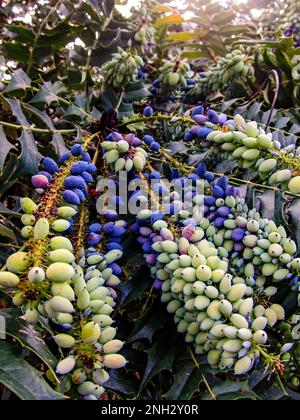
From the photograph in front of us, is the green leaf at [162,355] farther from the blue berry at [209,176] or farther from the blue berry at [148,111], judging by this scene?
the blue berry at [148,111]

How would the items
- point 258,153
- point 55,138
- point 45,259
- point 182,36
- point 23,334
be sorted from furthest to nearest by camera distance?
point 182,36, point 55,138, point 258,153, point 23,334, point 45,259

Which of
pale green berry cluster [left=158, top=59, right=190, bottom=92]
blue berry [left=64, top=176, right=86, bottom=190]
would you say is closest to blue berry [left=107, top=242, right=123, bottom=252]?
blue berry [left=64, top=176, right=86, bottom=190]

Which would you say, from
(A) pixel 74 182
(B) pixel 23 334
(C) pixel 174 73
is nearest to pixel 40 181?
(A) pixel 74 182

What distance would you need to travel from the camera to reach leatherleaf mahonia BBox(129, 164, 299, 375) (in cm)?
79

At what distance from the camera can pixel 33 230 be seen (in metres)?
0.76

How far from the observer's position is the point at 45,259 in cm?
72

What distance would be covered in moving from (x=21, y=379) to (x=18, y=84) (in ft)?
2.58

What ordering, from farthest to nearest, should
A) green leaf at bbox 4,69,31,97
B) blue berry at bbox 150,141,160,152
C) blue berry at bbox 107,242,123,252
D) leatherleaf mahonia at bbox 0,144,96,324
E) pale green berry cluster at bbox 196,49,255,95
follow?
pale green berry cluster at bbox 196,49,255,95 < green leaf at bbox 4,69,31,97 < blue berry at bbox 150,141,160,152 < blue berry at bbox 107,242,123,252 < leatherleaf mahonia at bbox 0,144,96,324

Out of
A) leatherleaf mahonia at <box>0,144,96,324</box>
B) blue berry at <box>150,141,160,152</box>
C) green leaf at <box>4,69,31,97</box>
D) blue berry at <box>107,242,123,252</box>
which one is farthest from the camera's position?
green leaf at <box>4,69,31,97</box>

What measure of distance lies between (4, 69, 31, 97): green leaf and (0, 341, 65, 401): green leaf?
0.69m

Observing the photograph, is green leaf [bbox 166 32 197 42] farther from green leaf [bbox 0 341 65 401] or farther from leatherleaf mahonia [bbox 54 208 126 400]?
green leaf [bbox 0 341 65 401]

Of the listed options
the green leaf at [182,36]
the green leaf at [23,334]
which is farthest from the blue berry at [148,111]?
the green leaf at [182,36]

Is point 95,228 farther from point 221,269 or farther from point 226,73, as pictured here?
point 226,73

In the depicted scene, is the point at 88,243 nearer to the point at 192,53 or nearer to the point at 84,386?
the point at 84,386
